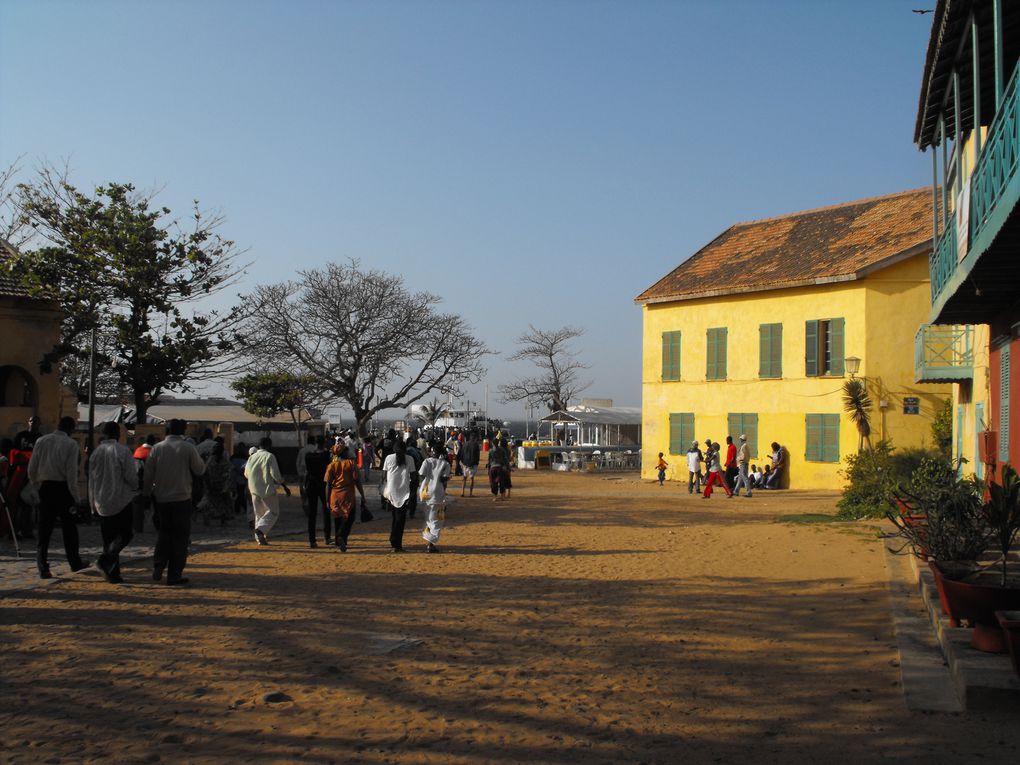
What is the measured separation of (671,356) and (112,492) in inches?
994

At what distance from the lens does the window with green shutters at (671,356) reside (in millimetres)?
33406

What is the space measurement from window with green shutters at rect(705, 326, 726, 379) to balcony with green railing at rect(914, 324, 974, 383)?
1148cm

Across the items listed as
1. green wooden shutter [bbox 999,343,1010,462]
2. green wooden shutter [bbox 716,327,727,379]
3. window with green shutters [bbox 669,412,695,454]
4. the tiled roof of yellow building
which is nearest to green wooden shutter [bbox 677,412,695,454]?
window with green shutters [bbox 669,412,695,454]

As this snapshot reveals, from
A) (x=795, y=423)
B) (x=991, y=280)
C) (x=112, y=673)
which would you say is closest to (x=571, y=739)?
(x=112, y=673)

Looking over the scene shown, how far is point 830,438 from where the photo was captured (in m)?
28.9

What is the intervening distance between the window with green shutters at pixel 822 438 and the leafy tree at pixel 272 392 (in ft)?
53.4

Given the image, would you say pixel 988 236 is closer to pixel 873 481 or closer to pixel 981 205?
pixel 981 205

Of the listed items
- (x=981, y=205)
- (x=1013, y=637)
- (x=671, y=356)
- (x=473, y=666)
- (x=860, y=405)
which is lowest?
(x=473, y=666)

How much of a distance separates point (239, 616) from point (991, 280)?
8730 millimetres

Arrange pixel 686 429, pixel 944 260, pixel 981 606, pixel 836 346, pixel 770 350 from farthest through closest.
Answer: pixel 686 429, pixel 770 350, pixel 836 346, pixel 944 260, pixel 981 606

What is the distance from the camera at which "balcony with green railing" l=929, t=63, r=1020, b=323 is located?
8.16m

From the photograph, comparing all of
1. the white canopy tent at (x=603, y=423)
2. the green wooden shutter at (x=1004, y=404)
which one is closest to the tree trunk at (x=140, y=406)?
the green wooden shutter at (x=1004, y=404)

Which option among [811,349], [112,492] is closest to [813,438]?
[811,349]

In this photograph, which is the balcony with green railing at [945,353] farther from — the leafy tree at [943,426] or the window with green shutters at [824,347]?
the window with green shutters at [824,347]
